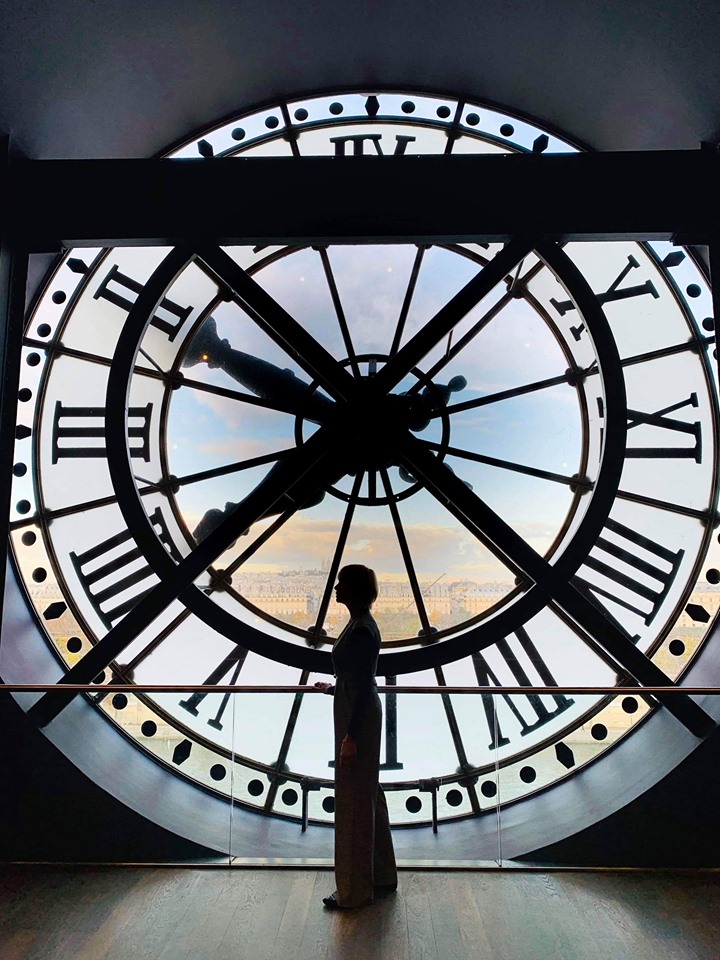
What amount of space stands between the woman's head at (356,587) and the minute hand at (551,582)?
84 centimetres

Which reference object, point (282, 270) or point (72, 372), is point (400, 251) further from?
point (72, 372)

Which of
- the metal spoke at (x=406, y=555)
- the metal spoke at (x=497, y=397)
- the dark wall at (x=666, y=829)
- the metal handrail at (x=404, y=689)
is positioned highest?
the metal spoke at (x=497, y=397)

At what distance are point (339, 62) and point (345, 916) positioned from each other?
145 inches

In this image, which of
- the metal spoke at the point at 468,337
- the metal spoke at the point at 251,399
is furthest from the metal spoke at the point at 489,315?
the metal spoke at the point at 251,399

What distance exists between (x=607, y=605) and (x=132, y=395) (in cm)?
297

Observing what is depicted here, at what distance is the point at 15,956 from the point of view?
1.84 meters

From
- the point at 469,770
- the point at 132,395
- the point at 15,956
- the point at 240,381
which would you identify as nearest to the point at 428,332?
the point at 240,381

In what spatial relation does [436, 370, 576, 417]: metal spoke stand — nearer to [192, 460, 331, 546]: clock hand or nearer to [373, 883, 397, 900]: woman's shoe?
[192, 460, 331, 546]: clock hand

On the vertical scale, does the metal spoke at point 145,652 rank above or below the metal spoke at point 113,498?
below

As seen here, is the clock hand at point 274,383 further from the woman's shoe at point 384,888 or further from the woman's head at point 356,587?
the woman's shoe at point 384,888

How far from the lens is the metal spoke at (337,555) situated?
3904 mm

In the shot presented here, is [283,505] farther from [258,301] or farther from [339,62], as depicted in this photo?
[339,62]

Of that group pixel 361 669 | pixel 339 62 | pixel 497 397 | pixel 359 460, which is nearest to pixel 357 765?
pixel 361 669

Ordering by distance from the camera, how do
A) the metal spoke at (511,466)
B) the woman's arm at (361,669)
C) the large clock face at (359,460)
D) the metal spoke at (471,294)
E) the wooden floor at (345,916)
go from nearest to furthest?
the wooden floor at (345,916), the woman's arm at (361,669), the metal spoke at (471,294), the large clock face at (359,460), the metal spoke at (511,466)
